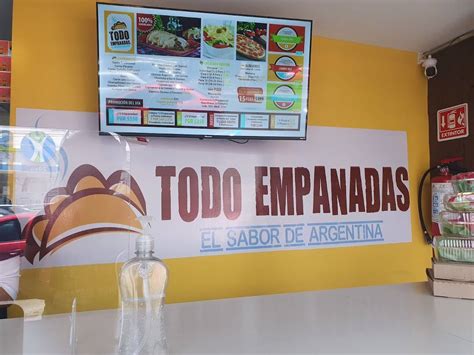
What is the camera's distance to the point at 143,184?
1781 millimetres

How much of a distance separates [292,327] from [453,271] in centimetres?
58

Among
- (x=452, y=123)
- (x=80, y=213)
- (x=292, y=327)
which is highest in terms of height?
(x=452, y=123)

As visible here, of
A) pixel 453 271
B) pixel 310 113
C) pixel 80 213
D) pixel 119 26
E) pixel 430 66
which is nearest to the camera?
pixel 453 271

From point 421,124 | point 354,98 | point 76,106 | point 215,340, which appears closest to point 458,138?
point 421,124

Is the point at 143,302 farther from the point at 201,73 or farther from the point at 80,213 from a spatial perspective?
the point at 201,73

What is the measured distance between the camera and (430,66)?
2.30 metres

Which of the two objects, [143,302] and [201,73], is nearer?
[143,302]

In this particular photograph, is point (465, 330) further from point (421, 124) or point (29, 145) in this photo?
point (421, 124)

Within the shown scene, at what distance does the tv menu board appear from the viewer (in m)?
1.58

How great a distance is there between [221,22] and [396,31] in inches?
40.9

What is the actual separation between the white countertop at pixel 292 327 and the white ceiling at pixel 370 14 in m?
1.32

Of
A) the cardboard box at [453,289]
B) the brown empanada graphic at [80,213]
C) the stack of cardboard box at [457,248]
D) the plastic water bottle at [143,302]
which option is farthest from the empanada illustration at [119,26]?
the cardboard box at [453,289]

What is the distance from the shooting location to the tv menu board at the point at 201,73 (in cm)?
158

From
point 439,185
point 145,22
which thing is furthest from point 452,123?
point 145,22
